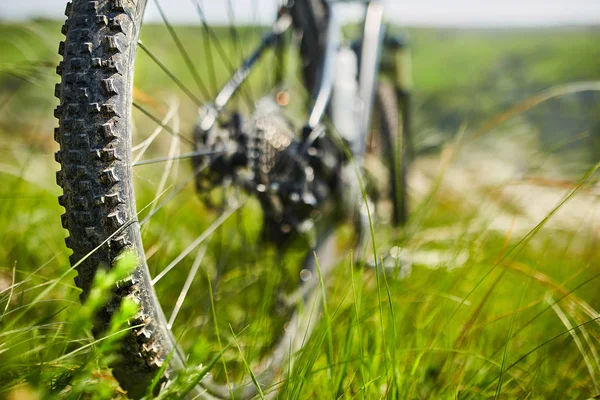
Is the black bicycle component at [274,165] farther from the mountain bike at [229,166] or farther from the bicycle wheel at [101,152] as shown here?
the bicycle wheel at [101,152]

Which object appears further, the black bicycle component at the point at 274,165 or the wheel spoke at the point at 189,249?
the black bicycle component at the point at 274,165

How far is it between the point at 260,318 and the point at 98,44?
0.51 m

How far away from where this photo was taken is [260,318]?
89 cm

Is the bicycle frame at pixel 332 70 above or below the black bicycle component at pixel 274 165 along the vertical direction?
above

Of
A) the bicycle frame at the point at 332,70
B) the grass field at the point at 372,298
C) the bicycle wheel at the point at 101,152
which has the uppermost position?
the bicycle frame at the point at 332,70

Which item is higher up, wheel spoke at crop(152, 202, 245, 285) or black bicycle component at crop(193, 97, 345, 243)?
black bicycle component at crop(193, 97, 345, 243)

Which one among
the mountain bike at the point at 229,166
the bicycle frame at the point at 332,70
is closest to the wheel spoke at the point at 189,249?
the mountain bike at the point at 229,166

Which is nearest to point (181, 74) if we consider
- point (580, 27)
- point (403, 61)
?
point (403, 61)

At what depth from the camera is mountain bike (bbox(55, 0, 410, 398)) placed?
1.93 feet

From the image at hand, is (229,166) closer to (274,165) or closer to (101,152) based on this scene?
(274,165)

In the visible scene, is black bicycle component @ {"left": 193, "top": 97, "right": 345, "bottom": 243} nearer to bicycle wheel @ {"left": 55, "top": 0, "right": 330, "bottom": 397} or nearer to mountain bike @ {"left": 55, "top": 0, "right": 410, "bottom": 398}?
mountain bike @ {"left": 55, "top": 0, "right": 410, "bottom": 398}

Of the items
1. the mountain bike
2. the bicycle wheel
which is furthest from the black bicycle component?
the bicycle wheel

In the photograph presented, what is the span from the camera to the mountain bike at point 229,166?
23.1 inches

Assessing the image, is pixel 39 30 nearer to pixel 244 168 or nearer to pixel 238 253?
pixel 244 168
